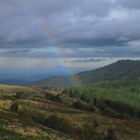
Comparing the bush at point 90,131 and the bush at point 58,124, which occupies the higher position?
the bush at point 58,124

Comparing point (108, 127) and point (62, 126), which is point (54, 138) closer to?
point (62, 126)

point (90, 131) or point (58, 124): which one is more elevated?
point (58, 124)

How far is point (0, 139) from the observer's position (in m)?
52.2

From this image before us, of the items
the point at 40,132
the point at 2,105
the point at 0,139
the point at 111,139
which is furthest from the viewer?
the point at 2,105

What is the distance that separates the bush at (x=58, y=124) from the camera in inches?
3679

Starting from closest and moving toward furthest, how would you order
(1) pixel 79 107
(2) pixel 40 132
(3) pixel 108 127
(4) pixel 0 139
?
(4) pixel 0 139, (2) pixel 40 132, (3) pixel 108 127, (1) pixel 79 107

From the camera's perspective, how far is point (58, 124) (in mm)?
94000

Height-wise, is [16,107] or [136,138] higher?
[16,107]

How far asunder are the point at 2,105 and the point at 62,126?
28.7 meters

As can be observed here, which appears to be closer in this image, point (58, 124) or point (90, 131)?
point (58, 124)

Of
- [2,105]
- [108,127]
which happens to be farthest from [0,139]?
[2,105]

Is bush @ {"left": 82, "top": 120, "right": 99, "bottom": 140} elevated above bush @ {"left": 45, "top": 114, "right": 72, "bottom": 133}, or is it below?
below

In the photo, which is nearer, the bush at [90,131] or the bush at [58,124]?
the bush at [90,131]

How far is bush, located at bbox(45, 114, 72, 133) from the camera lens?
307 ft
